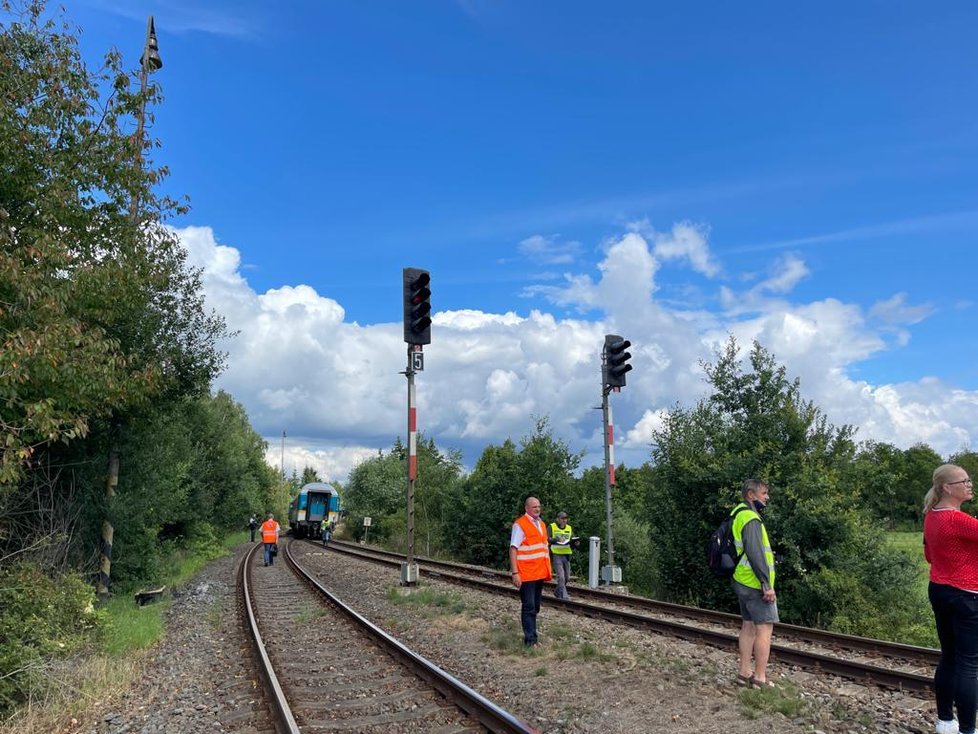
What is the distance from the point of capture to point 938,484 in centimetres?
505

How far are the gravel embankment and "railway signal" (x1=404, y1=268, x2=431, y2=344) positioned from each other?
18.5 ft

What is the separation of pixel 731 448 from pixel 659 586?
442 cm

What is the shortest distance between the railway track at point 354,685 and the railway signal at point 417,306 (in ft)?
18.2

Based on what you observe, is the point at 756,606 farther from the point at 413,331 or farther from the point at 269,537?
the point at 269,537

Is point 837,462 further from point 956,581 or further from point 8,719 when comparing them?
point 8,719

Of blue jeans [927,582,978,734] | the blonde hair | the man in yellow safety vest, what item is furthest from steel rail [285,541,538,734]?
the man in yellow safety vest

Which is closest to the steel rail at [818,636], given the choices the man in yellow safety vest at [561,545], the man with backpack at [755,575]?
the man in yellow safety vest at [561,545]

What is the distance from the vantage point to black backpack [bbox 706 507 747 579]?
260 inches

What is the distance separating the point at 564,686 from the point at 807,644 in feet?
14.1

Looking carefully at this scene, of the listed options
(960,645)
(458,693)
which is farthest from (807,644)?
(458,693)

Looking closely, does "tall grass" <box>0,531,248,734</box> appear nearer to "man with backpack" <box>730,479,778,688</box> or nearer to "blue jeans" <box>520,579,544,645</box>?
"blue jeans" <box>520,579,544,645</box>

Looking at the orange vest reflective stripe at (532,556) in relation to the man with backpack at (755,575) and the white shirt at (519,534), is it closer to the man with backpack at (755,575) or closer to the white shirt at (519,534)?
the white shirt at (519,534)

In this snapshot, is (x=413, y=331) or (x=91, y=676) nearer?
(x=91, y=676)

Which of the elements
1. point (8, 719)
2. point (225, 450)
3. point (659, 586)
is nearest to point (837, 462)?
point (659, 586)
